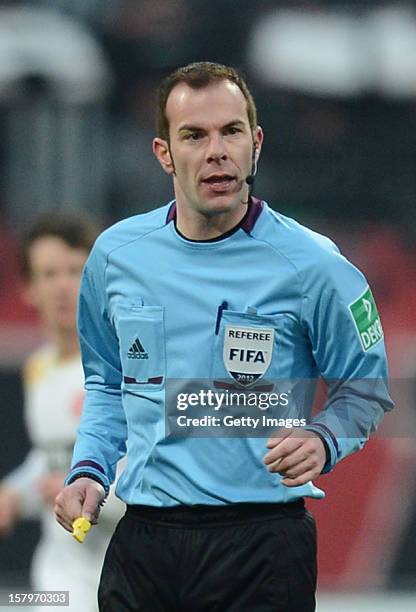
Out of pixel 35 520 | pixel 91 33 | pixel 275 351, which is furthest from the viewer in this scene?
pixel 91 33

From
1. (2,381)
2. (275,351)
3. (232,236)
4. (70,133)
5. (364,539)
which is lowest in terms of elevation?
(364,539)

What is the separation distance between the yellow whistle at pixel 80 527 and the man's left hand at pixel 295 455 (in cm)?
41

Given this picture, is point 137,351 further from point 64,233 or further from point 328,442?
point 64,233

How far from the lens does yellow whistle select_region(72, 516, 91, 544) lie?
9.66 feet

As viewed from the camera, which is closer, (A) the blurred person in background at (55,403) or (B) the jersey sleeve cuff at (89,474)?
(B) the jersey sleeve cuff at (89,474)

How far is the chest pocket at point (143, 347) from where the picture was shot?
9.98 feet

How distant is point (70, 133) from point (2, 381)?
2345mm

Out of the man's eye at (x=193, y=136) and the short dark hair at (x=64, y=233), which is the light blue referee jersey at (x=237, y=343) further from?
the short dark hair at (x=64, y=233)

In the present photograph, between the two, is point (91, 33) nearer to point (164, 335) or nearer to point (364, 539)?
point (364, 539)

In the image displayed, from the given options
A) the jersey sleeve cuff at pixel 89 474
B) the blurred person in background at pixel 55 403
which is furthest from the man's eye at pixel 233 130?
the blurred person in background at pixel 55 403

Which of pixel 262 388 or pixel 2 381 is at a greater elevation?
pixel 262 388

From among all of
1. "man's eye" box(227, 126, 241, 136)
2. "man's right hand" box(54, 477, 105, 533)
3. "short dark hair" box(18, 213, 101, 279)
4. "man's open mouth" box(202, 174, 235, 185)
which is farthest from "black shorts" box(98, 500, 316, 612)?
"short dark hair" box(18, 213, 101, 279)

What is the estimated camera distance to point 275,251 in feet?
9.93

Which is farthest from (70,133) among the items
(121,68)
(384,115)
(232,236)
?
(232,236)
